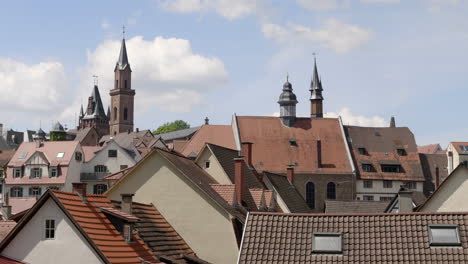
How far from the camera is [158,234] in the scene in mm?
25828

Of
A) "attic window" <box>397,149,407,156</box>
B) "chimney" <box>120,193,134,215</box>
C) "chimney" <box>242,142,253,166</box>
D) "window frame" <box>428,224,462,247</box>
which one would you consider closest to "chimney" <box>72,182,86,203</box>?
"chimney" <box>120,193,134,215</box>

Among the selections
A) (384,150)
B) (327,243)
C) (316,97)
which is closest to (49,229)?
(327,243)

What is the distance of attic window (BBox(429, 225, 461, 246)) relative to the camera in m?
19.3

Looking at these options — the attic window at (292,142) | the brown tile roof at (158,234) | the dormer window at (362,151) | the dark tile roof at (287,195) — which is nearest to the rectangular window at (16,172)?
the attic window at (292,142)

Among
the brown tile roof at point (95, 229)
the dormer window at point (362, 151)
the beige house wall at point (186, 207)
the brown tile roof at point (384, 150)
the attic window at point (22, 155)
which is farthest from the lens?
the dormer window at point (362, 151)

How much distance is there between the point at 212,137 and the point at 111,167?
35.4ft

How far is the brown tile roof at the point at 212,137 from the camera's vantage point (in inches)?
2971

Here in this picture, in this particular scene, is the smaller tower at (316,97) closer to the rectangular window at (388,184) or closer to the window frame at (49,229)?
the rectangular window at (388,184)

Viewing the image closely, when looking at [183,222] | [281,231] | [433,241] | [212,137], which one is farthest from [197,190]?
[212,137]

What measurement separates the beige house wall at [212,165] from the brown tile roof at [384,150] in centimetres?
4579

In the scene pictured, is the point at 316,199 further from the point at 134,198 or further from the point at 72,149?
the point at 134,198

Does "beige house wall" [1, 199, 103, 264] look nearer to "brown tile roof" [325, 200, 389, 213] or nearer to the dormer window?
"brown tile roof" [325, 200, 389, 213]

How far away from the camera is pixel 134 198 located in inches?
1133

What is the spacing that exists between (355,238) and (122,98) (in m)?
144
